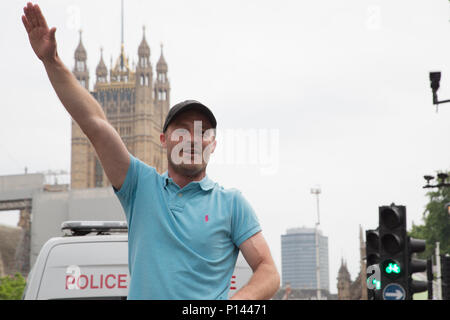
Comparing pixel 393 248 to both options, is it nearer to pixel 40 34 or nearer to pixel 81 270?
pixel 81 270

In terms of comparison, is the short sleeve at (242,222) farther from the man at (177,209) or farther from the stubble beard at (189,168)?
the stubble beard at (189,168)

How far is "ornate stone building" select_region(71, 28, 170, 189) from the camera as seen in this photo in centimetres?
13438

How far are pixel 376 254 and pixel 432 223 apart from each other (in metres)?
46.9

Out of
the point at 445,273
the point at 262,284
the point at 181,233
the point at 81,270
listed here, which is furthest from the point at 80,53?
the point at 262,284

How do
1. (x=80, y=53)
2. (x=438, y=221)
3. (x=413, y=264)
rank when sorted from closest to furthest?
(x=413, y=264), (x=438, y=221), (x=80, y=53)

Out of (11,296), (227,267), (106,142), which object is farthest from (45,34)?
(11,296)

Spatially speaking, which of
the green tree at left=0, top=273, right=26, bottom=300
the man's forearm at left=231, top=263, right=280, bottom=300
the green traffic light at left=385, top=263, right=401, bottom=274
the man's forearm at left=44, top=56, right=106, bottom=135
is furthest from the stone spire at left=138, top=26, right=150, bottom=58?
the man's forearm at left=231, top=263, right=280, bottom=300

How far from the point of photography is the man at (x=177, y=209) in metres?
2.39

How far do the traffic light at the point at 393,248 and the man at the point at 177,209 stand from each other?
5.64 m

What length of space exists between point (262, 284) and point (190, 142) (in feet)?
1.83

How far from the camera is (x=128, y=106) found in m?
141

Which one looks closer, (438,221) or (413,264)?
(413,264)
